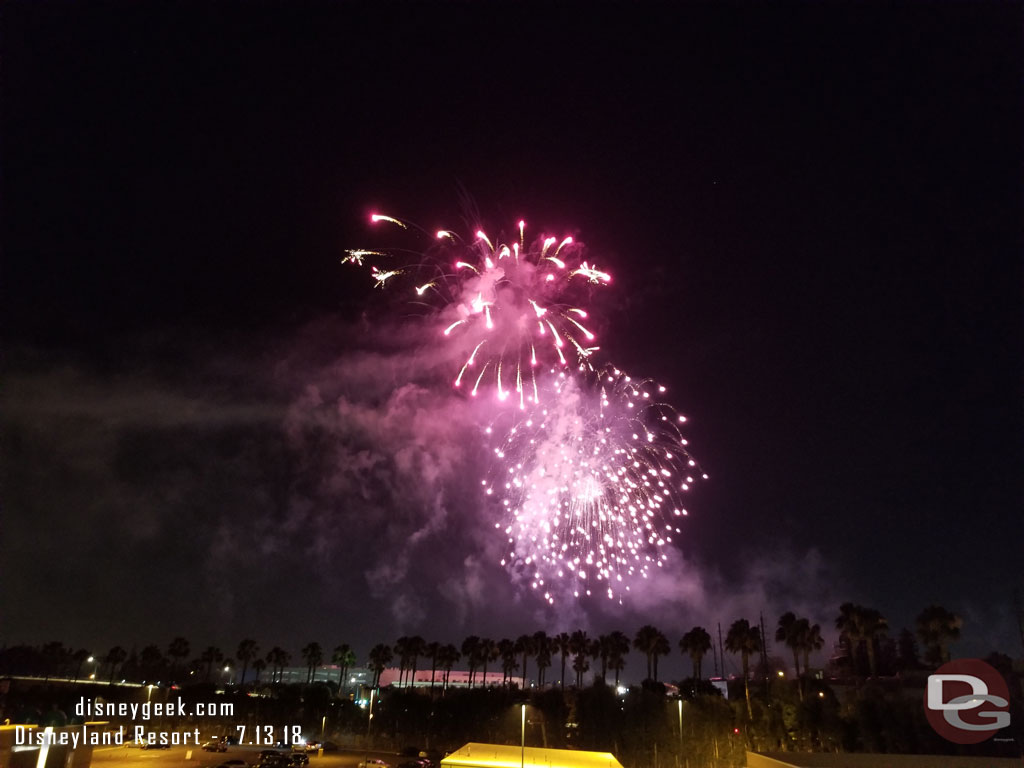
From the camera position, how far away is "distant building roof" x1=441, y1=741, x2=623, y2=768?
27.7 m

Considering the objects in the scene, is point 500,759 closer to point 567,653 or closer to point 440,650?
point 567,653

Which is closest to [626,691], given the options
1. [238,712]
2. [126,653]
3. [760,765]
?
[760,765]

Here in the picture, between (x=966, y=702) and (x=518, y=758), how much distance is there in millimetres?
30513

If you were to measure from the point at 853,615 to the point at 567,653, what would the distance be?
32.9 meters

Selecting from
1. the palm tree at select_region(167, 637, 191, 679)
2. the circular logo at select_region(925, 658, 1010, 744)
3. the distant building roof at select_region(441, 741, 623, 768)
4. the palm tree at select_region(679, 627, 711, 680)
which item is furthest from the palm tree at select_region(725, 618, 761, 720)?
the palm tree at select_region(167, 637, 191, 679)

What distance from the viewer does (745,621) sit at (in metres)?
66.7

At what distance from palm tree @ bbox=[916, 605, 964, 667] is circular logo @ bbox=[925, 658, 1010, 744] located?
514 inches

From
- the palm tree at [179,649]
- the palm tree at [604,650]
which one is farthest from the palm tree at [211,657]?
the palm tree at [604,650]

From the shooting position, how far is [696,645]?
222 ft

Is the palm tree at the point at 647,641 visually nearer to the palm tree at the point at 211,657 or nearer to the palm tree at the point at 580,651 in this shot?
the palm tree at the point at 580,651

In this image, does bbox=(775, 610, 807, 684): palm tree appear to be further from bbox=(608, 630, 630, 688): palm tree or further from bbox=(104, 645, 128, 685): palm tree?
bbox=(104, 645, 128, 685): palm tree

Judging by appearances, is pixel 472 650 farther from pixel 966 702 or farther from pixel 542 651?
pixel 966 702

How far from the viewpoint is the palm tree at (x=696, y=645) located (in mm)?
67438

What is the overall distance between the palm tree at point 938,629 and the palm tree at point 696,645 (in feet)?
63.9
